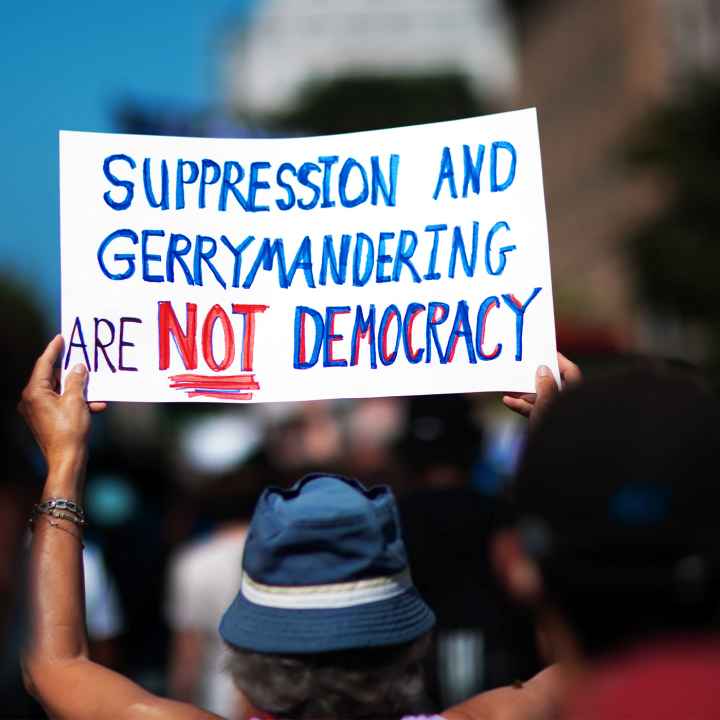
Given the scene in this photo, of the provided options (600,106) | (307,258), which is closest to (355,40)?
(600,106)

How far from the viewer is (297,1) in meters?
82.2

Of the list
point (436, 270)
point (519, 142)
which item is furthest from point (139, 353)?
point (519, 142)

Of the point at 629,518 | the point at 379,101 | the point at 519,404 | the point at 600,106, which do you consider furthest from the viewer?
the point at 379,101

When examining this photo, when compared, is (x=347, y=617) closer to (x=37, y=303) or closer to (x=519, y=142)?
(x=519, y=142)

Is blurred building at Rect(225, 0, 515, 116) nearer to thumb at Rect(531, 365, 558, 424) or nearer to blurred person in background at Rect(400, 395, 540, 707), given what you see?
blurred person in background at Rect(400, 395, 540, 707)

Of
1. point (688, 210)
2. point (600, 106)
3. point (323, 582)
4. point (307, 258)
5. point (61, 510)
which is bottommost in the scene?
point (323, 582)

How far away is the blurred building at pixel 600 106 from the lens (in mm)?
34250

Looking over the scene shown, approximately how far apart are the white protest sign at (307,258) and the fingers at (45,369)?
0.12 metres

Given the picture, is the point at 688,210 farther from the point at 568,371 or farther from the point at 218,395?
the point at 218,395

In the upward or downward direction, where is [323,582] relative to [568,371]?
downward

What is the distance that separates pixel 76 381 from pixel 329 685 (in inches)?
34.5

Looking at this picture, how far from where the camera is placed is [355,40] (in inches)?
3238

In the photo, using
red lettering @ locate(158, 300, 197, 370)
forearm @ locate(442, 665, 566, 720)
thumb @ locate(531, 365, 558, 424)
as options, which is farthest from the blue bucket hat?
red lettering @ locate(158, 300, 197, 370)

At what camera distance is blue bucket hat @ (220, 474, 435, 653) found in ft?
6.49
